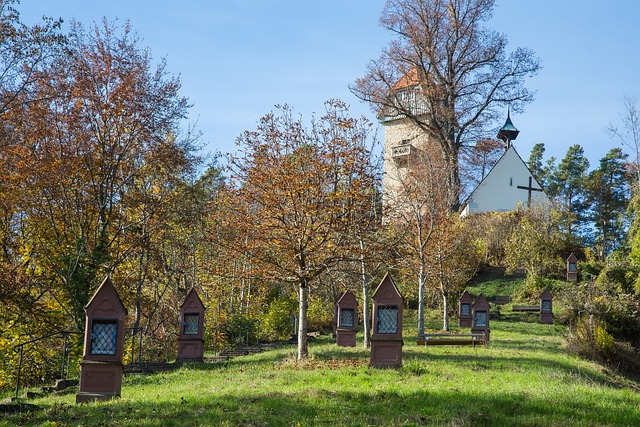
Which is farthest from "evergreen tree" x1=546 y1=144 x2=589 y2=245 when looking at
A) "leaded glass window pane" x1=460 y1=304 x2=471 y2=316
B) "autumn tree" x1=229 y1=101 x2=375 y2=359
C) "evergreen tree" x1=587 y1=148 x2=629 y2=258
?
"autumn tree" x1=229 y1=101 x2=375 y2=359

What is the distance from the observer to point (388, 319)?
15.6m

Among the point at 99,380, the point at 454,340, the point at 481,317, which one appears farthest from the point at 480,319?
the point at 99,380

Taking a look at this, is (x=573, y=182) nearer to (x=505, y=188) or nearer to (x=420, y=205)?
(x=505, y=188)

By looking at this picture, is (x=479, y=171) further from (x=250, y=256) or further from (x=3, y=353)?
(x=3, y=353)

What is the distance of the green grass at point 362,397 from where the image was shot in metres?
10.0

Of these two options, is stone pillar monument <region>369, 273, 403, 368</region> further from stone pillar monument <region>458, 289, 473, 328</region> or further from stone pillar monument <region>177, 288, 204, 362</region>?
stone pillar monument <region>458, 289, 473, 328</region>

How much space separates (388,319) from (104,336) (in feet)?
21.0

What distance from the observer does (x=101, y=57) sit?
22.0 metres

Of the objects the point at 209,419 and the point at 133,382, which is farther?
the point at 133,382

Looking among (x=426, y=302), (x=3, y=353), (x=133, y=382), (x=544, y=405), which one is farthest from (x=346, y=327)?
(x=426, y=302)

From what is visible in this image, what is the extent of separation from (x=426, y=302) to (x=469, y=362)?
21.3 m

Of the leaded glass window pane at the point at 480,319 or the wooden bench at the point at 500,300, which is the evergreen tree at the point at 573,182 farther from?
the leaded glass window pane at the point at 480,319

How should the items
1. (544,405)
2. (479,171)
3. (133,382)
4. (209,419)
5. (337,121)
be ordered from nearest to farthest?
1. (209,419)
2. (544,405)
3. (133,382)
4. (337,121)
5. (479,171)

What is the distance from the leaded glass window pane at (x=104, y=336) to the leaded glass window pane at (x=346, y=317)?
11.1 m
